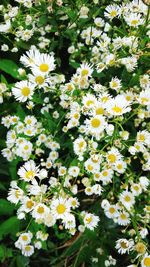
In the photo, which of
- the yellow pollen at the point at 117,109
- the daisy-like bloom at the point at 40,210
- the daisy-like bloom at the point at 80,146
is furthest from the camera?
the daisy-like bloom at the point at 80,146

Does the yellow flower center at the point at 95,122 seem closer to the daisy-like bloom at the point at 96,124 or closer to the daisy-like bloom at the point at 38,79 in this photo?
the daisy-like bloom at the point at 96,124

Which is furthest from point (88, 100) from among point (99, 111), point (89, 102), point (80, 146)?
point (80, 146)

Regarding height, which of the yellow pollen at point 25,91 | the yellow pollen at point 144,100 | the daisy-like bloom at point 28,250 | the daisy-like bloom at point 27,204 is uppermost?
the yellow pollen at point 25,91

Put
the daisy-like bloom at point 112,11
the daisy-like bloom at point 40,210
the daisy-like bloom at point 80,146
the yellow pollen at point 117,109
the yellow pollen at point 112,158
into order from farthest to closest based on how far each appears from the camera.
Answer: the daisy-like bloom at point 112,11 → the daisy-like bloom at point 80,146 → the yellow pollen at point 112,158 → the yellow pollen at point 117,109 → the daisy-like bloom at point 40,210

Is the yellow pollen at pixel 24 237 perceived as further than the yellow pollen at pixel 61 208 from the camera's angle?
Yes

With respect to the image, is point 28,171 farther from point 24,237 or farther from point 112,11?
point 112,11

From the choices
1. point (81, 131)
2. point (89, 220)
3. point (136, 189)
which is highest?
point (81, 131)

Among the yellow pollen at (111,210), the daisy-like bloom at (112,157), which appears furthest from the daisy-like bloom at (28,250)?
the daisy-like bloom at (112,157)

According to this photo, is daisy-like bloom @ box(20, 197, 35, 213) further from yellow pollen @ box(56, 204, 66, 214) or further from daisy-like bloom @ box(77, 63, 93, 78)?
daisy-like bloom @ box(77, 63, 93, 78)
